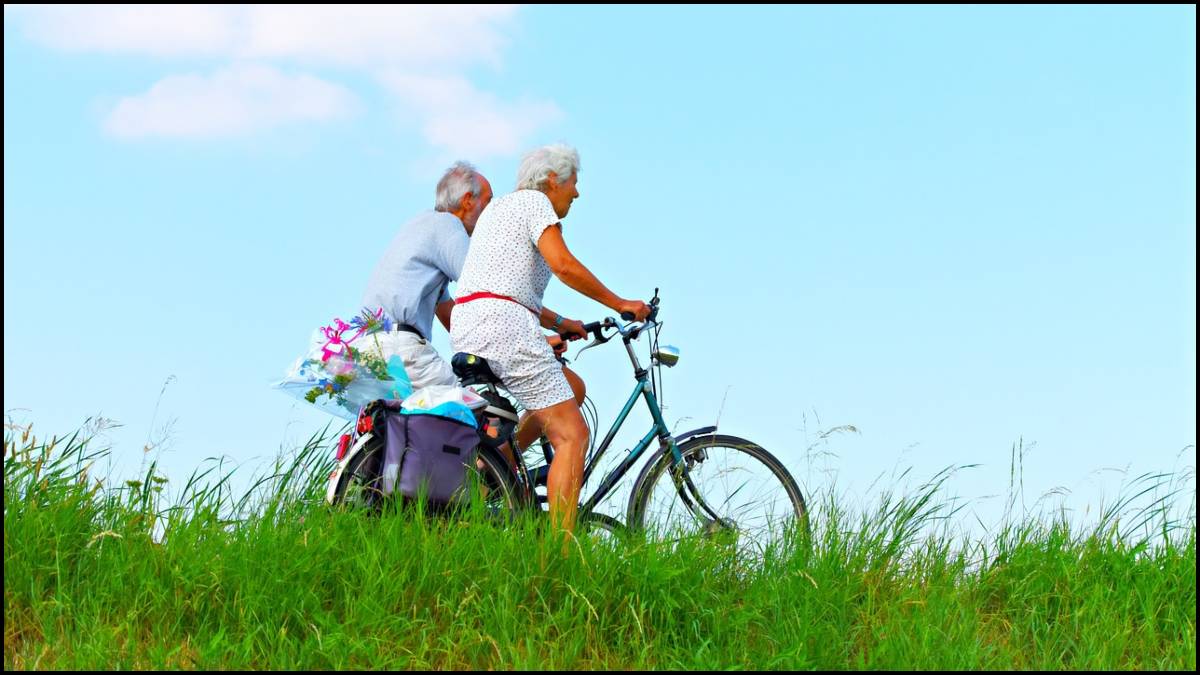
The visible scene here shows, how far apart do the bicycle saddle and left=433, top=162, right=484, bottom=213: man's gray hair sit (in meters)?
1.64

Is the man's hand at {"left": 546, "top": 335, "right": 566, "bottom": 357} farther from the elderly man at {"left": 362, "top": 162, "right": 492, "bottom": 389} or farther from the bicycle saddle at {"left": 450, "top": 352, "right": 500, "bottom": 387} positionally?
the elderly man at {"left": 362, "top": 162, "right": 492, "bottom": 389}

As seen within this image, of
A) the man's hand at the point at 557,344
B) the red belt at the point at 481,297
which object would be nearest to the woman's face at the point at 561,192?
the red belt at the point at 481,297

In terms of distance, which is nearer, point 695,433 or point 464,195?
point 695,433

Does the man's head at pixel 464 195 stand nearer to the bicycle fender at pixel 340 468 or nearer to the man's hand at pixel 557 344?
the man's hand at pixel 557 344

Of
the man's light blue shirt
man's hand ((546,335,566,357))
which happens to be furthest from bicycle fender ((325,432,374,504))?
the man's light blue shirt

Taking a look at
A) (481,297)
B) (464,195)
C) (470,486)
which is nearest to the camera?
(470,486)

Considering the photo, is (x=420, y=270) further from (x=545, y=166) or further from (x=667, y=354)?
(x=667, y=354)

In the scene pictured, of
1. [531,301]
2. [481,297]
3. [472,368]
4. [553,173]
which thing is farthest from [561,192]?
[472,368]

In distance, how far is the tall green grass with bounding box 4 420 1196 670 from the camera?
500 cm

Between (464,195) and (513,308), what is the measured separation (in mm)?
1655

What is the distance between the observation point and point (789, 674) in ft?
16.1

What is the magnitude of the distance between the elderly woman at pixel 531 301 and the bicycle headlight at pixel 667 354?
38cm

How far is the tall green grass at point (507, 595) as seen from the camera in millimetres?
4996

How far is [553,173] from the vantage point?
20.3ft
